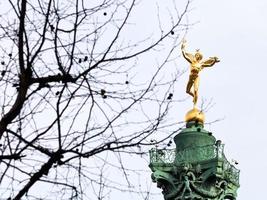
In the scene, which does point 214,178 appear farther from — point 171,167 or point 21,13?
point 21,13

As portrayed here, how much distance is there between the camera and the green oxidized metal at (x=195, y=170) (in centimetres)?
4409

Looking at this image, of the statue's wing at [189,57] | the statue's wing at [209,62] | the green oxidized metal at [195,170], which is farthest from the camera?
the statue's wing at [209,62]

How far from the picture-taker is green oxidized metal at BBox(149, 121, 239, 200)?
4409 centimetres

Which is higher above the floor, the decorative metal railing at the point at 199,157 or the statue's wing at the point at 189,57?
the statue's wing at the point at 189,57

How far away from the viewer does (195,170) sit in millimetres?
44469

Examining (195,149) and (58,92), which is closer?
(58,92)

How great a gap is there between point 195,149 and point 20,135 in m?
32.4

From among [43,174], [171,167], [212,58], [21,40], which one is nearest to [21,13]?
[21,40]

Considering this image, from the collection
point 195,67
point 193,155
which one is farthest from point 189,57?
point 193,155

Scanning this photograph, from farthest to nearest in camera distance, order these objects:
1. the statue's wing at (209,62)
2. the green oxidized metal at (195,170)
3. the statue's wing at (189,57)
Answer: the statue's wing at (209,62)
the statue's wing at (189,57)
the green oxidized metal at (195,170)

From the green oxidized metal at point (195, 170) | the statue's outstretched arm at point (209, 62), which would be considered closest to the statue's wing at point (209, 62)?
the statue's outstretched arm at point (209, 62)

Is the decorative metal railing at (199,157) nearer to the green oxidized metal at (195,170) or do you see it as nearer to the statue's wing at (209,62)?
the green oxidized metal at (195,170)

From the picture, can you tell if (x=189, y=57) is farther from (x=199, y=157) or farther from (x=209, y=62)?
(x=199, y=157)

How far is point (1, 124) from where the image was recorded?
12938 mm
